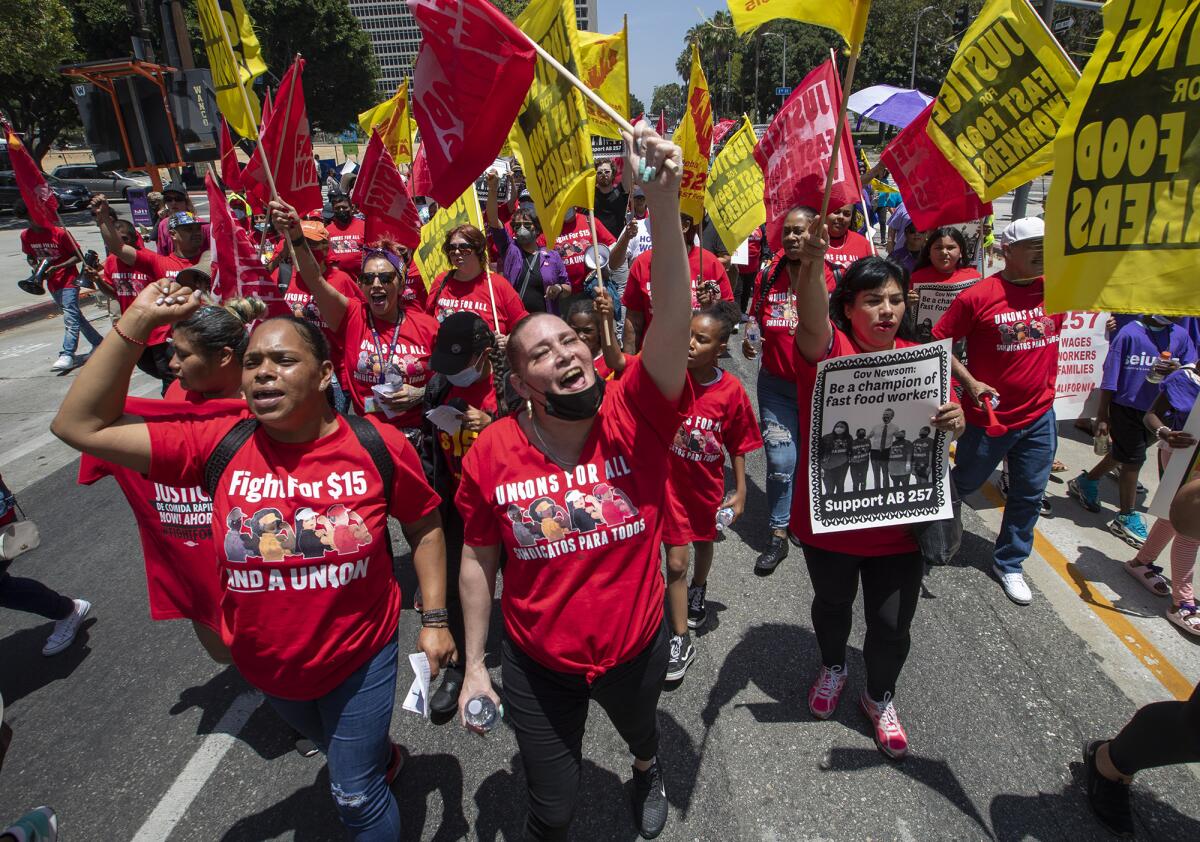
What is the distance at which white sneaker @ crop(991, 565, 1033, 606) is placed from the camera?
12.0 ft

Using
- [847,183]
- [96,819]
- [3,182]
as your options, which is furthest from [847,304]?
[3,182]

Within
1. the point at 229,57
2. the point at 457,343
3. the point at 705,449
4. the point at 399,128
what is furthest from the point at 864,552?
the point at 399,128

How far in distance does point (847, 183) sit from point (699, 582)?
2.15 meters

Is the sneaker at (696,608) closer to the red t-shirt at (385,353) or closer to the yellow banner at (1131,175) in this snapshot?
the red t-shirt at (385,353)

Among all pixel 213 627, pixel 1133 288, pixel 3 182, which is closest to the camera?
pixel 1133 288

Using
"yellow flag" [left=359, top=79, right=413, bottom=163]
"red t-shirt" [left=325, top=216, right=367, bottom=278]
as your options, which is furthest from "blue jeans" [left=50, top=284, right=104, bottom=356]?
"yellow flag" [left=359, top=79, right=413, bottom=163]

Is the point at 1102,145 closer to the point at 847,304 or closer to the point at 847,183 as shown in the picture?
the point at 847,304

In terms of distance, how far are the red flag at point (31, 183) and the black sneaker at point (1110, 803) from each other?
725 centimetres

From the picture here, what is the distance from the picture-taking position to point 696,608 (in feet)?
11.9

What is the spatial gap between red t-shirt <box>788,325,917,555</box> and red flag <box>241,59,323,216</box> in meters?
3.00

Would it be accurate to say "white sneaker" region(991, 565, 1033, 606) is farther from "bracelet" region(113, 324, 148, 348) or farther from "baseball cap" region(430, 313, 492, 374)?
"bracelet" region(113, 324, 148, 348)

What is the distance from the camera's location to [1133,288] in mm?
1769

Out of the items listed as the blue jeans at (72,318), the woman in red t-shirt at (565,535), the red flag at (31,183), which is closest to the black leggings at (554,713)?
the woman in red t-shirt at (565,535)

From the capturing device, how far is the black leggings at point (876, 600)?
2.64 meters
